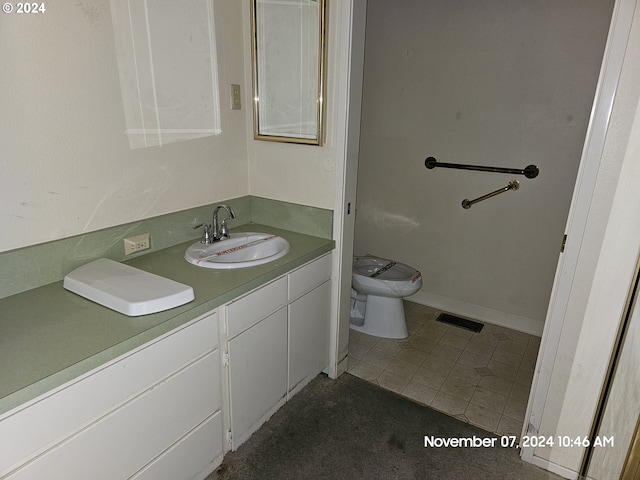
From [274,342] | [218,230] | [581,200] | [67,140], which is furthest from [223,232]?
[581,200]

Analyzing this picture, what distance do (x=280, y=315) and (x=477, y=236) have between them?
1.65m

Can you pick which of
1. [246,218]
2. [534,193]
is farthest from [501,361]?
[246,218]

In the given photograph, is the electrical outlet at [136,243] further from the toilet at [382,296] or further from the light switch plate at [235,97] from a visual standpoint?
the toilet at [382,296]

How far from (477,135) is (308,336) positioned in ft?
5.51

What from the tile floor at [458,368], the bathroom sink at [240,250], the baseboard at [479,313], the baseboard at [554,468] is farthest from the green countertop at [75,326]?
the baseboard at [479,313]

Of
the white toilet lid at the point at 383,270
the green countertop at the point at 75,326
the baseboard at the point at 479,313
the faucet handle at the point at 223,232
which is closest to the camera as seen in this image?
the green countertop at the point at 75,326

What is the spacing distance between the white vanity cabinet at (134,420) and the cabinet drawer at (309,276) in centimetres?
45

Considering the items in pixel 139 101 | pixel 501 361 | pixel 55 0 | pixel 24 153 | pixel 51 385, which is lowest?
pixel 501 361

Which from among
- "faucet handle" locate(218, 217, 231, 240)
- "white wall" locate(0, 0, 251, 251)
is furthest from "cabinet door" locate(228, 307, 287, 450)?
"white wall" locate(0, 0, 251, 251)

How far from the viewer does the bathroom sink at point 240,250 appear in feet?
5.71

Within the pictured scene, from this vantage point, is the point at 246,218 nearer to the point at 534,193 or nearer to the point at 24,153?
the point at 24,153

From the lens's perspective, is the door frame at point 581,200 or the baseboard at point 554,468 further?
the baseboard at point 554,468

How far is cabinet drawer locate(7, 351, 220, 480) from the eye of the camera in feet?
3.65

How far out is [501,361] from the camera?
8.20 ft
